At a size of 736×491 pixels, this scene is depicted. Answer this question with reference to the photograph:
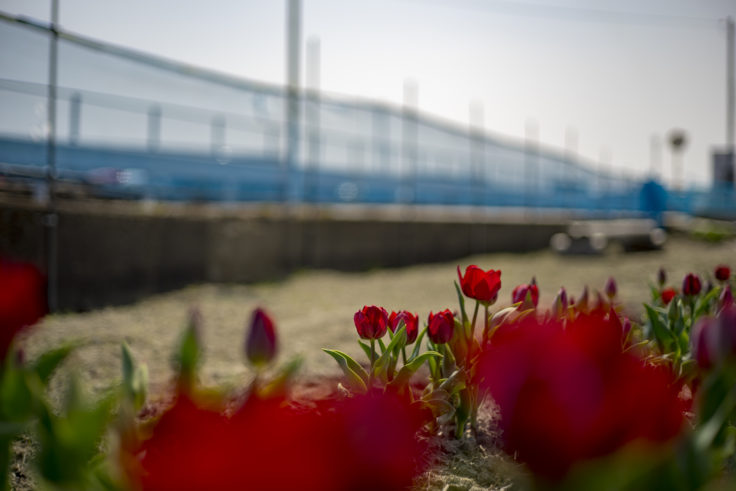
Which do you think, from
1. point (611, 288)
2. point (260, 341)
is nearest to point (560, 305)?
point (611, 288)

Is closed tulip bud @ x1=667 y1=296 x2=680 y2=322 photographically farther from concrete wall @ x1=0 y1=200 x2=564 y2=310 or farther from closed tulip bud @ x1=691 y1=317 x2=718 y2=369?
concrete wall @ x1=0 y1=200 x2=564 y2=310

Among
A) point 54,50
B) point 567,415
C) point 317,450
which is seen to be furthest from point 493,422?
point 54,50

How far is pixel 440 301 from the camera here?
497 cm

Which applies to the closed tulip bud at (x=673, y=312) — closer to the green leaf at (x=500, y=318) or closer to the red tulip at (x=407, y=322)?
the green leaf at (x=500, y=318)

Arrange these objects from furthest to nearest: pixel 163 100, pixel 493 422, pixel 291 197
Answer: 1. pixel 291 197
2. pixel 163 100
3. pixel 493 422

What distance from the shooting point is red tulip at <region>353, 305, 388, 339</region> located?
1.18 m

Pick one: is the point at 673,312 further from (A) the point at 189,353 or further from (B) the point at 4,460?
(B) the point at 4,460

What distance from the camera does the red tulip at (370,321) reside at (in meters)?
1.18

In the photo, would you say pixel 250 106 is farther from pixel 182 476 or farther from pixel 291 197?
pixel 182 476

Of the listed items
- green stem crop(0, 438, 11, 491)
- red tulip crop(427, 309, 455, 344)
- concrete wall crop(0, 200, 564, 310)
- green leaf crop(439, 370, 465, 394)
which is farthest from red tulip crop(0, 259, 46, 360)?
concrete wall crop(0, 200, 564, 310)

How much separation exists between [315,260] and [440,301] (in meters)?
2.68

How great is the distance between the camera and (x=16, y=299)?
673 millimetres

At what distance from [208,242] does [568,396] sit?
5.90m

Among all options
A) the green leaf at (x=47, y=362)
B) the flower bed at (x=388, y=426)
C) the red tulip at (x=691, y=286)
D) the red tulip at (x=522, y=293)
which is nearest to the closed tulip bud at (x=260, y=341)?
the flower bed at (x=388, y=426)
